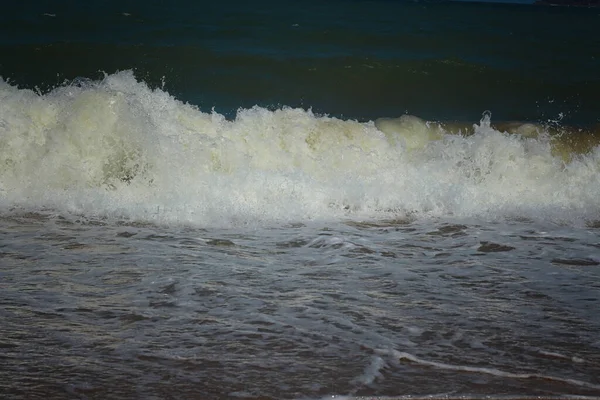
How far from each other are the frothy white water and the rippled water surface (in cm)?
82

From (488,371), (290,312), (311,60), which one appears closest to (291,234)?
(290,312)

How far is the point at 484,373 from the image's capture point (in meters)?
3.44

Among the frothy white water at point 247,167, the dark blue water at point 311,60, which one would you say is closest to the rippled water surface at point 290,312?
the frothy white water at point 247,167

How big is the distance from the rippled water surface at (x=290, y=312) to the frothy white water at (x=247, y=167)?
2.69 feet

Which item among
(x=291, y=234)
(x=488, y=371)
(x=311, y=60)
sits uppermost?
(x=311, y=60)

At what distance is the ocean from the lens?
3.48 meters

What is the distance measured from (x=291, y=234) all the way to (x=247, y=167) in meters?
2.13

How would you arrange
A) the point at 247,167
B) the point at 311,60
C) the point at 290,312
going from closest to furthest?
the point at 290,312
the point at 247,167
the point at 311,60

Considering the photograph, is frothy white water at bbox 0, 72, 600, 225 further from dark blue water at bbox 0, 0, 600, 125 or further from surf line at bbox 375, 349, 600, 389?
dark blue water at bbox 0, 0, 600, 125

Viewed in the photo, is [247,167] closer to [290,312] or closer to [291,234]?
[291,234]

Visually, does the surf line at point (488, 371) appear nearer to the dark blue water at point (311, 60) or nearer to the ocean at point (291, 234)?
the ocean at point (291, 234)

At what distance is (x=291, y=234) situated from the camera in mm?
6344

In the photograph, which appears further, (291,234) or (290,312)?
(291,234)

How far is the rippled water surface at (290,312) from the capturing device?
3.33m
